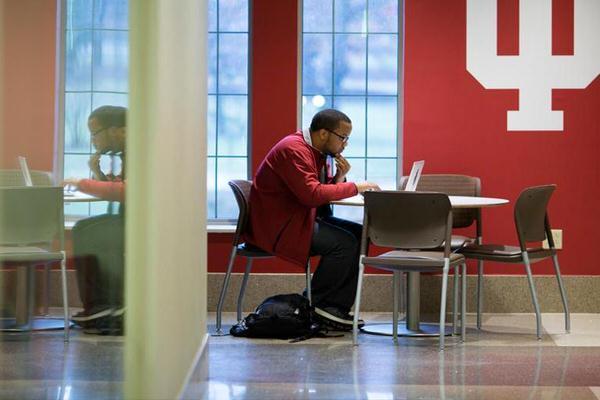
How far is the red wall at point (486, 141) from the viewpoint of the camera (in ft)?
20.6

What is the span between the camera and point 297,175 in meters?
5.20

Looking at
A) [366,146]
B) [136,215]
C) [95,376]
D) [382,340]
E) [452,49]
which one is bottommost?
[382,340]

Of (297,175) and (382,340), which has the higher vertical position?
(297,175)

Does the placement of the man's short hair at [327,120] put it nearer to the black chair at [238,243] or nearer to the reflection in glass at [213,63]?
the black chair at [238,243]

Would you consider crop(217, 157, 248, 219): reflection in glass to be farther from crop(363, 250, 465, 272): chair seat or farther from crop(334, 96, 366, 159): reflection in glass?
crop(363, 250, 465, 272): chair seat

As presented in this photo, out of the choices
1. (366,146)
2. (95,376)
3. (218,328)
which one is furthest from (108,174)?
(366,146)

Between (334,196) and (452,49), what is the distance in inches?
65.8

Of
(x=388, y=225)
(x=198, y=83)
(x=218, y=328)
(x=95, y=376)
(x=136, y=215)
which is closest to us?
(x=95, y=376)

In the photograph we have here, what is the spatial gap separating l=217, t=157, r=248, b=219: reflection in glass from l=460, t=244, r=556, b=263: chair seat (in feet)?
5.46

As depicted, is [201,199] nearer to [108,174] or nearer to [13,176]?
[108,174]

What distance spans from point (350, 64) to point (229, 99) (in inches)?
33.4

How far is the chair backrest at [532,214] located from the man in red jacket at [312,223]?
31.8 inches

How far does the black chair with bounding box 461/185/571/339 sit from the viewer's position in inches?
206

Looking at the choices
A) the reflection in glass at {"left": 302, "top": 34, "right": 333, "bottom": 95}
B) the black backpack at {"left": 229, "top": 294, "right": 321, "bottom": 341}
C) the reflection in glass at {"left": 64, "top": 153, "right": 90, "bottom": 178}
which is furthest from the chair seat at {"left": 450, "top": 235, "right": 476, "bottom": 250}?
the reflection in glass at {"left": 64, "top": 153, "right": 90, "bottom": 178}
